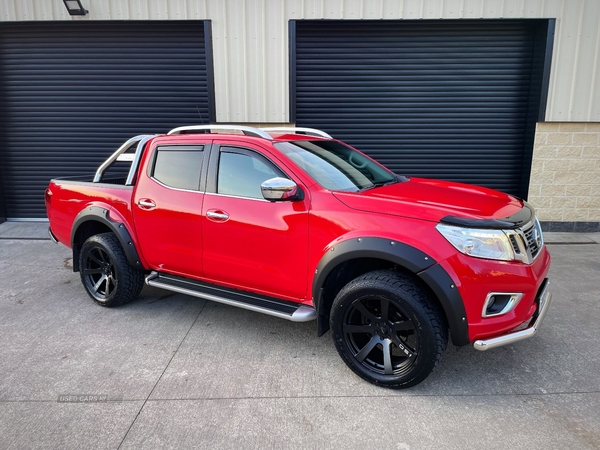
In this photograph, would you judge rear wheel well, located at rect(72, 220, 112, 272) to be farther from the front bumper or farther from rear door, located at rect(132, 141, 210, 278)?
the front bumper

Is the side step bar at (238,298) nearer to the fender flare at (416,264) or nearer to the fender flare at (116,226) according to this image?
the fender flare at (116,226)

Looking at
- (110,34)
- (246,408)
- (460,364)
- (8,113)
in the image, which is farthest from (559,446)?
(8,113)

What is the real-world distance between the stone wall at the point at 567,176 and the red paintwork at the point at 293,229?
14.5ft

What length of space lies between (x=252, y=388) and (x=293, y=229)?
1.14m

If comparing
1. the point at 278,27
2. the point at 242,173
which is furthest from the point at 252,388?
the point at 278,27

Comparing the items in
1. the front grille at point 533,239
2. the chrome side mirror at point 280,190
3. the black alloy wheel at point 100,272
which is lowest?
the black alloy wheel at point 100,272

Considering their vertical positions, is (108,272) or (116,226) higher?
(116,226)

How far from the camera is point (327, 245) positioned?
10.2ft

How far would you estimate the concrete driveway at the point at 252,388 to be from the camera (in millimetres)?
2516

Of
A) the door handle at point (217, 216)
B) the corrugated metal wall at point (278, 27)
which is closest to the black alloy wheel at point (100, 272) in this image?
the door handle at point (217, 216)

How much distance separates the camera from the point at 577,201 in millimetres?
7488

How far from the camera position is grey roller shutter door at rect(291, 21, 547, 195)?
24.2 feet

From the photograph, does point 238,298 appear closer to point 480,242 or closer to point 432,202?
point 432,202

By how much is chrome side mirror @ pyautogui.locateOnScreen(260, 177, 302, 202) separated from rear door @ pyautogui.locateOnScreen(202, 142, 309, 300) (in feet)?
0.25
